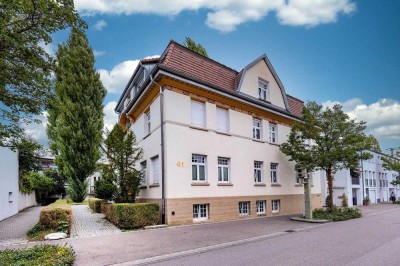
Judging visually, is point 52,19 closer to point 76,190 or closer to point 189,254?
point 189,254

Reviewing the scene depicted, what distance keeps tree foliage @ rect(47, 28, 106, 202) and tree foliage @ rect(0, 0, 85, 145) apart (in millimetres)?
17629

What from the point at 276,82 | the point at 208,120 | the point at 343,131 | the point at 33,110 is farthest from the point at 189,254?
the point at 276,82

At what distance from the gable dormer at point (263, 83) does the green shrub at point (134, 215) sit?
9.40 m

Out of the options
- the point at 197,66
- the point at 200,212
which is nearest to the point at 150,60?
the point at 197,66

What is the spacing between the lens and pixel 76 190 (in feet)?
88.6

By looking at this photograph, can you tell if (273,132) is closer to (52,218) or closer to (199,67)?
(199,67)

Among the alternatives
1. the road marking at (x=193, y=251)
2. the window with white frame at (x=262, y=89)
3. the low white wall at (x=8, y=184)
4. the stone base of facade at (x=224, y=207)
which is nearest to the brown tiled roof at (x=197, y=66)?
the window with white frame at (x=262, y=89)

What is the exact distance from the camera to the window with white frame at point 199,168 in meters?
15.7

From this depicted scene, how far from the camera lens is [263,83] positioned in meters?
21.3

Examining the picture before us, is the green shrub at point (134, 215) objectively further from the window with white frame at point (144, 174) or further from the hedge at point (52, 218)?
the window with white frame at point (144, 174)

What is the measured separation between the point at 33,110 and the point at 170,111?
6.63 m

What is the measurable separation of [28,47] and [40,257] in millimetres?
5762

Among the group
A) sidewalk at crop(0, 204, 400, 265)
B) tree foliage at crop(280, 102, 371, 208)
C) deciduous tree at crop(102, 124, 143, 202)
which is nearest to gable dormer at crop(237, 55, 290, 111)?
tree foliage at crop(280, 102, 371, 208)

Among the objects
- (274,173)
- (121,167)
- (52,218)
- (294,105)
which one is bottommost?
(52,218)
